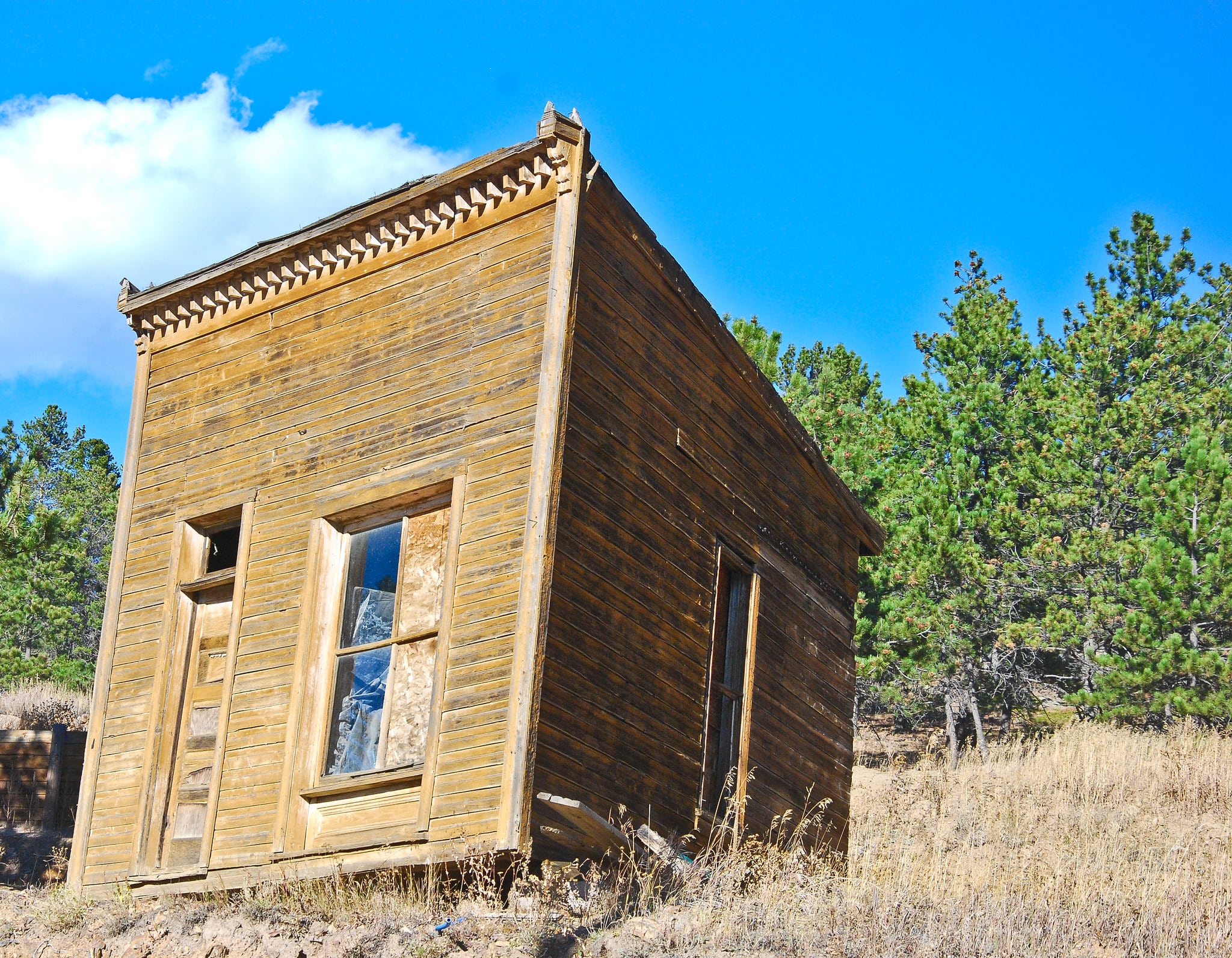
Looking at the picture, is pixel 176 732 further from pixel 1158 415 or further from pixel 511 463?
pixel 1158 415

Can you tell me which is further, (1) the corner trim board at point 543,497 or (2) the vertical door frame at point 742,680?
(2) the vertical door frame at point 742,680

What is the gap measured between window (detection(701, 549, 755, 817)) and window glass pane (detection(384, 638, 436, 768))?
2.70 meters

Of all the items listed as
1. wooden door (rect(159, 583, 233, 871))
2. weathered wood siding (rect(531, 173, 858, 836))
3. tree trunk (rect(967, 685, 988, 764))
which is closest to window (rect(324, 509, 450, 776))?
weathered wood siding (rect(531, 173, 858, 836))

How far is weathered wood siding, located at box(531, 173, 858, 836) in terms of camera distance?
34.2 ft

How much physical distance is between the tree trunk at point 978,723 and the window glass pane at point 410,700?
16.9m

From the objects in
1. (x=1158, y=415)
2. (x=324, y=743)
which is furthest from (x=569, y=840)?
(x=1158, y=415)

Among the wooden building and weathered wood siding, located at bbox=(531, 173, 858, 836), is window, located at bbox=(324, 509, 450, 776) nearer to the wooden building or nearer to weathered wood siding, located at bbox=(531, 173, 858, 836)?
the wooden building

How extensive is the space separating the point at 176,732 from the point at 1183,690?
1768 centimetres

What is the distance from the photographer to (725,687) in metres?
12.8

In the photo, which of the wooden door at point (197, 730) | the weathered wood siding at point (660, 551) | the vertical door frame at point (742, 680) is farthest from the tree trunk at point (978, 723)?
the wooden door at point (197, 730)

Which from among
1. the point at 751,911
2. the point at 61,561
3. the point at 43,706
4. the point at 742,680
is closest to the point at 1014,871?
the point at 742,680

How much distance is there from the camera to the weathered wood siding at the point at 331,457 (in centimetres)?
1020

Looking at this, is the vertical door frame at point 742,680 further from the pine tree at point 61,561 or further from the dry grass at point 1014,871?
the pine tree at point 61,561

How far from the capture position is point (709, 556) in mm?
12547
